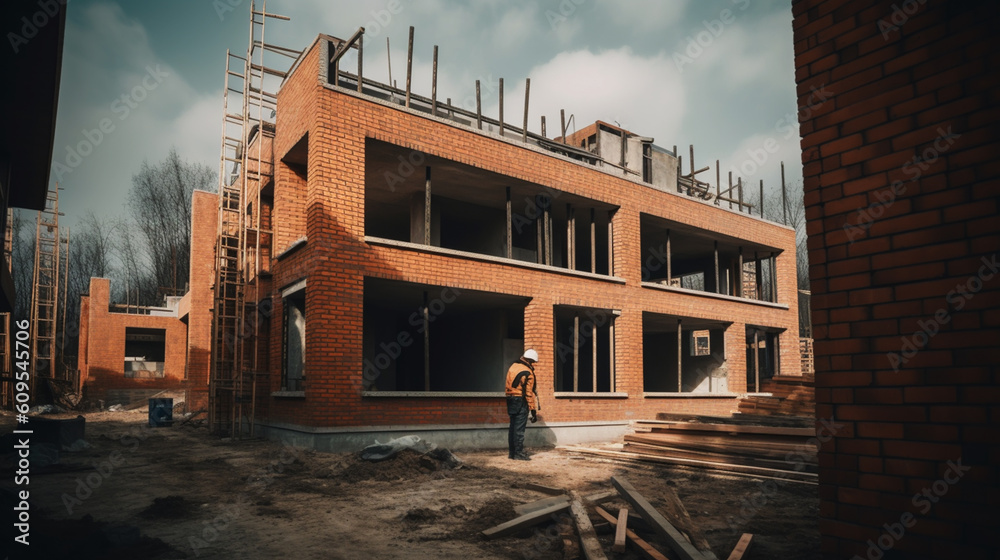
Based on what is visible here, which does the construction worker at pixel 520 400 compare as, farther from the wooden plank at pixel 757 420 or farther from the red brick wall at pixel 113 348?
the red brick wall at pixel 113 348

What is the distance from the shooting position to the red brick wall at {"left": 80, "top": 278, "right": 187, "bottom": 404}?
28188 mm

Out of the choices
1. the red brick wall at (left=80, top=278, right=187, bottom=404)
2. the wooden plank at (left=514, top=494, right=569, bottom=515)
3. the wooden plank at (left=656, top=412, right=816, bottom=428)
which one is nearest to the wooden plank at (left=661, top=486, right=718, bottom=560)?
the wooden plank at (left=514, top=494, right=569, bottom=515)

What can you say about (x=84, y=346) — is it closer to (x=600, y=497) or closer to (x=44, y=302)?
(x=44, y=302)

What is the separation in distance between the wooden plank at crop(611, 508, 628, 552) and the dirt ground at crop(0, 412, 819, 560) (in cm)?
7

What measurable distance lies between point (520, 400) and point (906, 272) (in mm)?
8746

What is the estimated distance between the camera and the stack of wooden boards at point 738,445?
352 inches

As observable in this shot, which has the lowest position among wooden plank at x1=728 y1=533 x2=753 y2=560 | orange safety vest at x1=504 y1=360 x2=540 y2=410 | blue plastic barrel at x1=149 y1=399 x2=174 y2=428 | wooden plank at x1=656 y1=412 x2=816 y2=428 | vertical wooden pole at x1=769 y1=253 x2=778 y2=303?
blue plastic barrel at x1=149 y1=399 x2=174 y2=428

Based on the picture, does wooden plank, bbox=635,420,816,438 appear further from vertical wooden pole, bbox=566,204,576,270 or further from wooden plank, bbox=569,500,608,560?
vertical wooden pole, bbox=566,204,576,270

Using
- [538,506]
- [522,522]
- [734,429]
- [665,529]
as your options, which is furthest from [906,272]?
[734,429]

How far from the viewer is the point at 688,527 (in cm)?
537

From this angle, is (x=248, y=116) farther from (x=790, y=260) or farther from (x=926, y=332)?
(x=790, y=260)

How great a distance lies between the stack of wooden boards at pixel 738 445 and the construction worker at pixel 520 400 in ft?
6.07

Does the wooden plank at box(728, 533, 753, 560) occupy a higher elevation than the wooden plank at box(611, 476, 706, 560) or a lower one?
lower

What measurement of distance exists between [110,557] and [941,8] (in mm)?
6306
